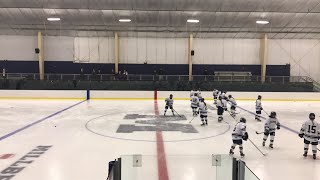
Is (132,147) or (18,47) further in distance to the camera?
(18,47)

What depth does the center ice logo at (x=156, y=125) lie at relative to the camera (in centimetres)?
1105

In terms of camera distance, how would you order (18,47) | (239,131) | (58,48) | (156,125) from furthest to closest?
(58,48), (18,47), (156,125), (239,131)

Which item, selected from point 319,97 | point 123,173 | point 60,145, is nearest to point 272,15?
point 319,97

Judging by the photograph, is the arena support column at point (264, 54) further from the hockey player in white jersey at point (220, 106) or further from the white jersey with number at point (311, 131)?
the white jersey with number at point (311, 131)

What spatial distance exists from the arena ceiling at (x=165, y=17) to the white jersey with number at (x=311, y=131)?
1384cm

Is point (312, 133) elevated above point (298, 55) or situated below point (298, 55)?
below

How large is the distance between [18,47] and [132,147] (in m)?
23.5

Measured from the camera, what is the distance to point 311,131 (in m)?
7.48

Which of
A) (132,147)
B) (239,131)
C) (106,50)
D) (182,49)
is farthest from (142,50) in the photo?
(239,131)

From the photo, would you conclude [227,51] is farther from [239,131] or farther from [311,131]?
[239,131]

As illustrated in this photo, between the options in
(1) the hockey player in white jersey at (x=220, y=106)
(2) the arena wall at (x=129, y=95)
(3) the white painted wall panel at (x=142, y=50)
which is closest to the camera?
(1) the hockey player in white jersey at (x=220, y=106)

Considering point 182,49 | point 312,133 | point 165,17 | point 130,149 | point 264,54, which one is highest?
point 165,17

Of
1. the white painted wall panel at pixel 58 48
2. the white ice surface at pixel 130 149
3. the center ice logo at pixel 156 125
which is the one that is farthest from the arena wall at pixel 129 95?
the white ice surface at pixel 130 149

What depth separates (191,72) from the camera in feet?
90.5
